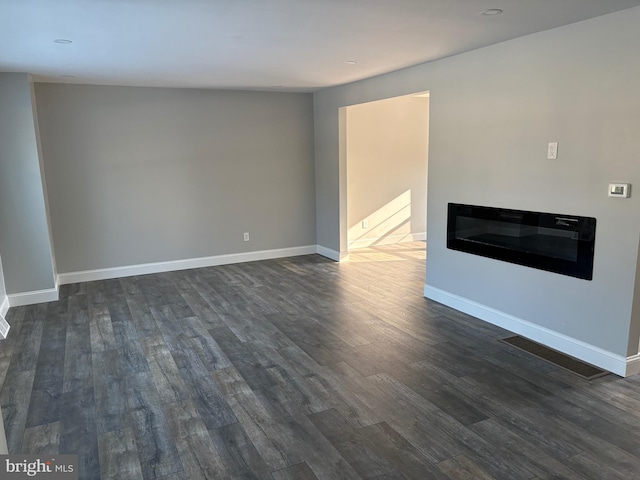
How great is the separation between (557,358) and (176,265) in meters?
4.76

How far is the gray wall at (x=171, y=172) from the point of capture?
561 cm

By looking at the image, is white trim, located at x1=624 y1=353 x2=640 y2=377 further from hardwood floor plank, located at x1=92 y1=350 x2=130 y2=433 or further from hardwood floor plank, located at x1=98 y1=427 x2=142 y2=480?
hardwood floor plank, located at x1=92 y1=350 x2=130 y2=433

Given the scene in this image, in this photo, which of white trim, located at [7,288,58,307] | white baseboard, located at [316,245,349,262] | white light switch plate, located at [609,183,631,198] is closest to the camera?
white light switch plate, located at [609,183,631,198]

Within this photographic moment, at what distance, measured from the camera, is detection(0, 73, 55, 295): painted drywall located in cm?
462

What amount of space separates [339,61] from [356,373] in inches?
109

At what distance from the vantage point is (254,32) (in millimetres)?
3145

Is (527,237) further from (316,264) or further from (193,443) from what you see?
(316,264)

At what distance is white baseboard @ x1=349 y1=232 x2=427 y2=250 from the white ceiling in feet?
11.0

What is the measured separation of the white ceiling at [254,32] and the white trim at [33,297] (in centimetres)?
227

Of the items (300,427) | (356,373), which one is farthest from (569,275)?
(300,427)

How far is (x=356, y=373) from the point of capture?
3.29 metres

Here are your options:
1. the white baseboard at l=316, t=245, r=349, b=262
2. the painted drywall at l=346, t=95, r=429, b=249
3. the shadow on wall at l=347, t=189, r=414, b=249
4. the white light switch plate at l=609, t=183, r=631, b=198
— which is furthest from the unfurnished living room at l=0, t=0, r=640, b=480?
the shadow on wall at l=347, t=189, r=414, b=249

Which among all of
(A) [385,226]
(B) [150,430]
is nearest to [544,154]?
(B) [150,430]

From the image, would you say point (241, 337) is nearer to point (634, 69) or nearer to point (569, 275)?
point (569, 275)
